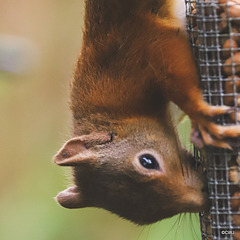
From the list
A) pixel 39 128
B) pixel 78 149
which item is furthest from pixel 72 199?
pixel 39 128

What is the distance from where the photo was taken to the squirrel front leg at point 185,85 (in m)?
2.93

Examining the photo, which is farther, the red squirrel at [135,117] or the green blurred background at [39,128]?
the green blurred background at [39,128]

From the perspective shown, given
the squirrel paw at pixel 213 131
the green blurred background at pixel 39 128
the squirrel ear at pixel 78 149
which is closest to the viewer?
the squirrel paw at pixel 213 131

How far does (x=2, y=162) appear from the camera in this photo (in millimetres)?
5934

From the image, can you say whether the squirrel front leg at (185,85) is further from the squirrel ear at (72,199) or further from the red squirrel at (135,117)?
the squirrel ear at (72,199)

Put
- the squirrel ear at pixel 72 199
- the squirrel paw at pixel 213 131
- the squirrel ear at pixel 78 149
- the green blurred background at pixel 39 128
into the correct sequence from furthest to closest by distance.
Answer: the green blurred background at pixel 39 128, the squirrel ear at pixel 72 199, the squirrel ear at pixel 78 149, the squirrel paw at pixel 213 131

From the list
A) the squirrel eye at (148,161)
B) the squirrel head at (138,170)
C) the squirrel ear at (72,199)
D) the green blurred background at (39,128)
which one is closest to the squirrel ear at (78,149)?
the squirrel head at (138,170)

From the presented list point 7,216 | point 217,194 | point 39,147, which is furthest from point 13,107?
point 217,194

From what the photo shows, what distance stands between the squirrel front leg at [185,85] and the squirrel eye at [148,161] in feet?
0.76

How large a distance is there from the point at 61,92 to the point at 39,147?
476mm

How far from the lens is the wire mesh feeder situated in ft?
9.71

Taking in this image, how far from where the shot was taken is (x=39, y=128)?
5.82 metres

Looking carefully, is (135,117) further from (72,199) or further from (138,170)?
(72,199)

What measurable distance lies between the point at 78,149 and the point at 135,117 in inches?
12.0
